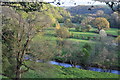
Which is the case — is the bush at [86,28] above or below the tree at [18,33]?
below

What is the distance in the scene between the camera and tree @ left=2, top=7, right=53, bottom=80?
704 centimetres

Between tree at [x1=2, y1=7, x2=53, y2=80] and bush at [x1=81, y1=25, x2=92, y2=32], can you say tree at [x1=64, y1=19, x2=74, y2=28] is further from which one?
tree at [x1=2, y1=7, x2=53, y2=80]

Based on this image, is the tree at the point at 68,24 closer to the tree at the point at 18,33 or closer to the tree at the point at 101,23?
the tree at the point at 101,23

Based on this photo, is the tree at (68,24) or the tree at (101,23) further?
the tree at (68,24)

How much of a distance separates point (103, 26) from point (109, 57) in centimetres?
1042

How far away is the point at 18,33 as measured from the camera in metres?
7.16

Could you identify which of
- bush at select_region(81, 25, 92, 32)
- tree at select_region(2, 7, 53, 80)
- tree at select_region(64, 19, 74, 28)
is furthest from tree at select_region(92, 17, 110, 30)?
tree at select_region(2, 7, 53, 80)

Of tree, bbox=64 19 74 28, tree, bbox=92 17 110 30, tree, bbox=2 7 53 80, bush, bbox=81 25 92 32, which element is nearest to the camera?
tree, bbox=2 7 53 80

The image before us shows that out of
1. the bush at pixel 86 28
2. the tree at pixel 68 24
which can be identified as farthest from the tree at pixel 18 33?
the tree at pixel 68 24

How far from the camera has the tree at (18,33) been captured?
7.04 metres

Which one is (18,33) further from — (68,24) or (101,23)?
(68,24)

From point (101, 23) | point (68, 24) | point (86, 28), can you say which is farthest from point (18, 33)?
point (68, 24)

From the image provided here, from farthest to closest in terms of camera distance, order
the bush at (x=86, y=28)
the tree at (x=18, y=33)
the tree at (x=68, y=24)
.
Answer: the tree at (x=68, y=24), the bush at (x=86, y=28), the tree at (x=18, y=33)

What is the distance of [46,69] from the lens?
23.4ft
